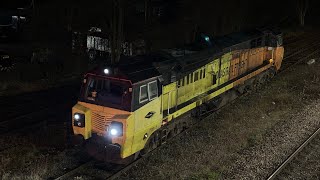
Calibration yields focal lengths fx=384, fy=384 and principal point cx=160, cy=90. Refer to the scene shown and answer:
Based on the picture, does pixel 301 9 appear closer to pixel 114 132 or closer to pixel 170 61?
pixel 170 61

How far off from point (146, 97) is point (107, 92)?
122cm

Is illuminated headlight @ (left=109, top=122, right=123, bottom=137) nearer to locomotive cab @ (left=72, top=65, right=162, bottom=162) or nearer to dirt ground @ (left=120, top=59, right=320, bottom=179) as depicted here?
locomotive cab @ (left=72, top=65, right=162, bottom=162)

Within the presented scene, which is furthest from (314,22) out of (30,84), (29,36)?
(30,84)

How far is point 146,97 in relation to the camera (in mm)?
11875

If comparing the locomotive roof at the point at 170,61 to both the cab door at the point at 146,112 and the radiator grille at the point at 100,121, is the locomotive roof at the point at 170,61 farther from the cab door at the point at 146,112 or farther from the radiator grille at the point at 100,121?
the radiator grille at the point at 100,121

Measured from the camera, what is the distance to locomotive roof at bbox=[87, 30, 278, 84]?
12.0 m

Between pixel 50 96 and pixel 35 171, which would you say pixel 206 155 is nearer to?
pixel 35 171

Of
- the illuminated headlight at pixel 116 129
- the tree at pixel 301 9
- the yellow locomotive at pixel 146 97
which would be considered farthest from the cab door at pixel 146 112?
the tree at pixel 301 9

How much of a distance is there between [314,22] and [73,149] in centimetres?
4877

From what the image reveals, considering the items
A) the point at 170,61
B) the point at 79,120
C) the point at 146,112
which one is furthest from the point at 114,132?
the point at 170,61

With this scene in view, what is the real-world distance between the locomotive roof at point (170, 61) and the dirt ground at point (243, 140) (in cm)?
263

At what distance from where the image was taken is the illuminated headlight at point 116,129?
36.5 ft

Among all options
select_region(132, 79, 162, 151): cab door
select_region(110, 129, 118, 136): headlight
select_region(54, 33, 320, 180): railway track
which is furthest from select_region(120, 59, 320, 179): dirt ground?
select_region(110, 129, 118, 136): headlight

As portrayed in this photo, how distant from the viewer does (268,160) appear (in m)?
13.1
